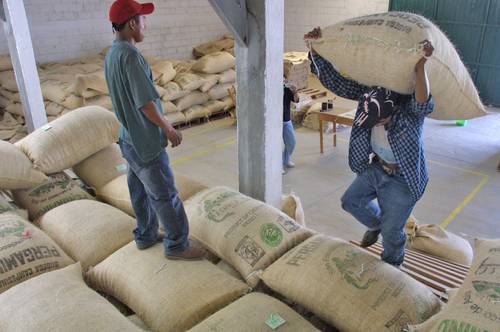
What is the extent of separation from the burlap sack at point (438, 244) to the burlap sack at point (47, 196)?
2.95 m

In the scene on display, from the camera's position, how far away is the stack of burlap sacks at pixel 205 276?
92.0 inches

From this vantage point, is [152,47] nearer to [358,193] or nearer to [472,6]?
[472,6]

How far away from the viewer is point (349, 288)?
246 centimetres

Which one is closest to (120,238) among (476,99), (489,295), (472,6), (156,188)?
(156,188)

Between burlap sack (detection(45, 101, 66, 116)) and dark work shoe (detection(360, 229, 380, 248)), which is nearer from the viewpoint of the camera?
dark work shoe (detection(360, 229, 380, 248))

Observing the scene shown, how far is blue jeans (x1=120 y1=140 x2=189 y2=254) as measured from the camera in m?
2.77

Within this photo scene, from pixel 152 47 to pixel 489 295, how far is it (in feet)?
29.8

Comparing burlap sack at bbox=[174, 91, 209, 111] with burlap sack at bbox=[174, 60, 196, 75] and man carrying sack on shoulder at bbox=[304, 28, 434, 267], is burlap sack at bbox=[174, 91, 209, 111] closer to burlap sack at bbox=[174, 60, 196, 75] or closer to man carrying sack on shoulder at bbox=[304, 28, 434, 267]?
burlap sack at bbox=[174, 60, 196, 75]

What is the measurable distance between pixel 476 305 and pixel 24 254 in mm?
2699

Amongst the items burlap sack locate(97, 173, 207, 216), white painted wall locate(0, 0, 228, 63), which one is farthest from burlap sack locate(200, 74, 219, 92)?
burlap sack locate(97, 173, 207, 216)

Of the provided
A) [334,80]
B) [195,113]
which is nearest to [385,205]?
[334,80]

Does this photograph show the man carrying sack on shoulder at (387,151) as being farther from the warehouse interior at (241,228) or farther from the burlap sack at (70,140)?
the burlap sack at (70,140)

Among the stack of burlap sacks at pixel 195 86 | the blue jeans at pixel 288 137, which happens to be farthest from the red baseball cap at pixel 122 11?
the stack of burlap sacks at pixel 195 86

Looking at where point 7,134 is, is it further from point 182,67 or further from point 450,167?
point 450,167
